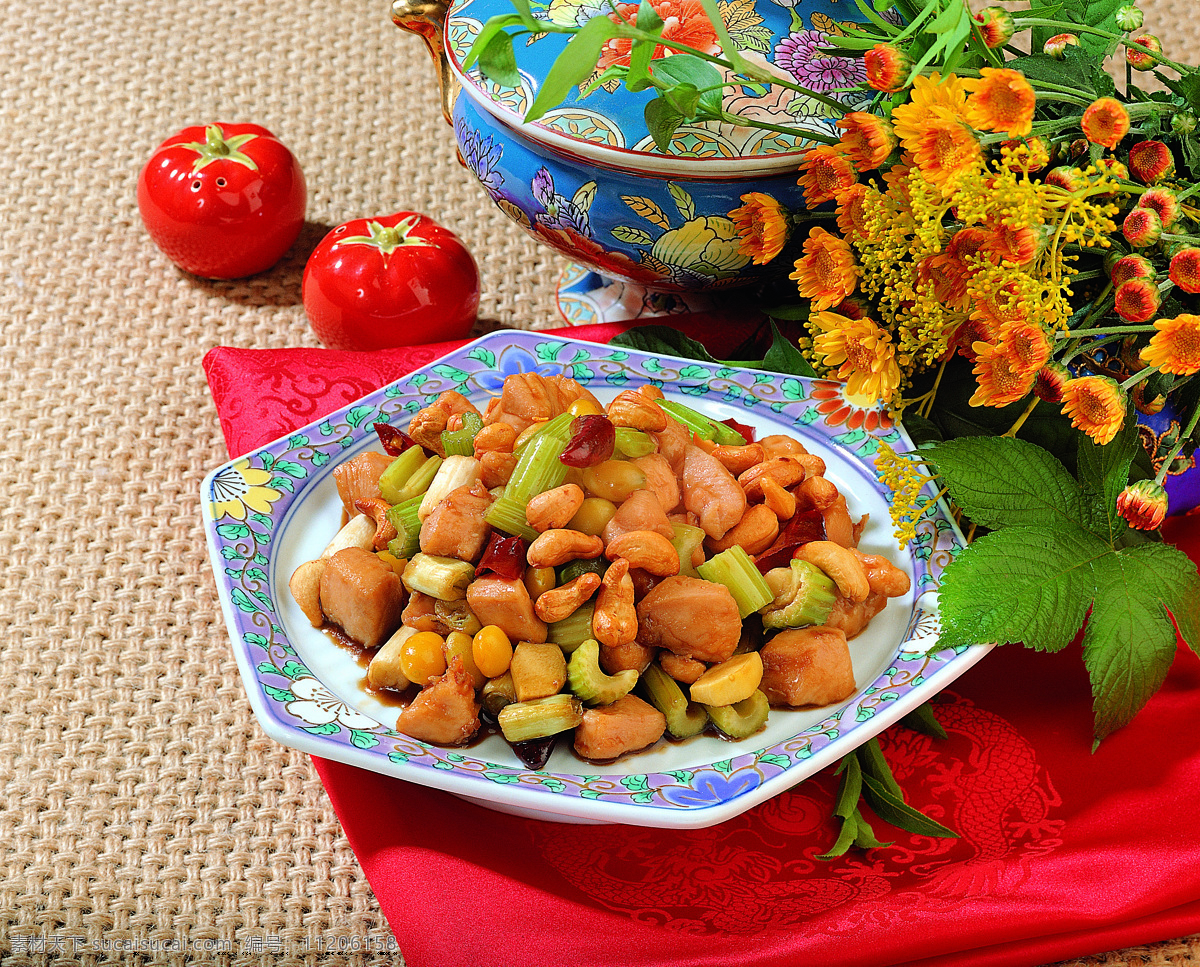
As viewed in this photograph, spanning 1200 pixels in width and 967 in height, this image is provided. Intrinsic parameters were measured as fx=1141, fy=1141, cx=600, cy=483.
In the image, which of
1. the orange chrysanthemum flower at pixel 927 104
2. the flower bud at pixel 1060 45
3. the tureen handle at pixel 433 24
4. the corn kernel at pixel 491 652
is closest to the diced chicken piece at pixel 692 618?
the corn kernel at pixel 491 652

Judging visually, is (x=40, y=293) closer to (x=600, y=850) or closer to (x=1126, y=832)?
(x=600, y=850)

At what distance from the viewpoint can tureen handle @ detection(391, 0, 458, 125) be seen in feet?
Result: 4.42

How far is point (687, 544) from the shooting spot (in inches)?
39.2

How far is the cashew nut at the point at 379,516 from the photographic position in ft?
3.36

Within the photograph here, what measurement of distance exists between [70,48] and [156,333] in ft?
2.52

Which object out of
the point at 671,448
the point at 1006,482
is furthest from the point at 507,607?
the point at 1006,482

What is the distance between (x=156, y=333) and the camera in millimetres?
1542

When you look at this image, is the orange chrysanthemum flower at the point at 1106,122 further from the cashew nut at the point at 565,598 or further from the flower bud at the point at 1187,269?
the cashew nut at the point at 565,598

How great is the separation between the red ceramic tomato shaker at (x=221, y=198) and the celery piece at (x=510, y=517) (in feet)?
2.57

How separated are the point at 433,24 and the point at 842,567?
86cm

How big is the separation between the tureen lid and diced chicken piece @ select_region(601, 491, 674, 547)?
375 millimetres

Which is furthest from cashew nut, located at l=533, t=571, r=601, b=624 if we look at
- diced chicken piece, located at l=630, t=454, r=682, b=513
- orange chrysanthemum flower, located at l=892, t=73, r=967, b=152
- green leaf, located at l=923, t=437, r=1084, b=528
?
orange chrysanthemum flower, located at l=892, t=73, r=967, b=152

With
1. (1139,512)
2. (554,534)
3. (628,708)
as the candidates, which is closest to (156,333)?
(554,534)

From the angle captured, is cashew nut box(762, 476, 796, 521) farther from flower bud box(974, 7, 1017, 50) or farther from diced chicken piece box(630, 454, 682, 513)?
flower bud box(974, 7, 1017, 50)
